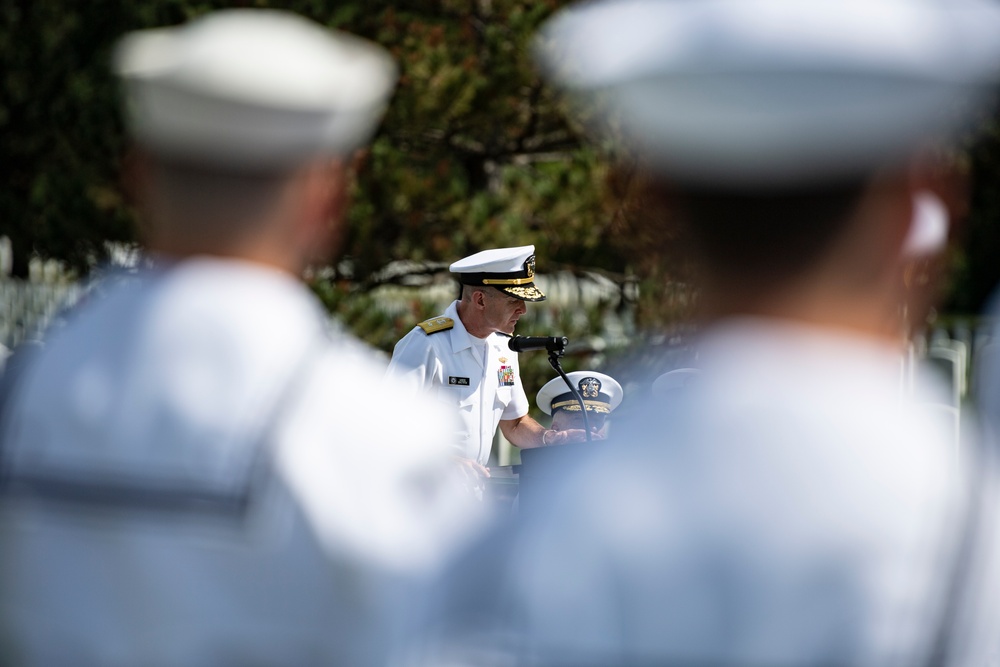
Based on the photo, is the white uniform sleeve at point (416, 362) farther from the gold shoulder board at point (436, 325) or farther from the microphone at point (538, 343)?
the microphone at point (538, 343)

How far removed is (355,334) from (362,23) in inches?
92.7

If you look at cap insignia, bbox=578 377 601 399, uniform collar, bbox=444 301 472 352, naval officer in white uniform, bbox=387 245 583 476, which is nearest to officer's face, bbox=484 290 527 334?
naval officer in white uniform, bbox=387 245 583 476

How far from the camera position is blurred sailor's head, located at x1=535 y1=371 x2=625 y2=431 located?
488 cm

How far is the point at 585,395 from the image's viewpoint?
4.93 metres

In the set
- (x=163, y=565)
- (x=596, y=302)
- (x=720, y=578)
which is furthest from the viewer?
(x=596, y=302)

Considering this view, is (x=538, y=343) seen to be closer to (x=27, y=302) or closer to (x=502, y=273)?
(x=502, y=273)

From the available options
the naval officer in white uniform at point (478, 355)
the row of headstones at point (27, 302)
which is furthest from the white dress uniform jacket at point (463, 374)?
the row of headstones at point (27, 302)

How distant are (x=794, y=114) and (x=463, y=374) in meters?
3.59

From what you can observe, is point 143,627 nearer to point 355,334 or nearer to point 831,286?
point 831,286

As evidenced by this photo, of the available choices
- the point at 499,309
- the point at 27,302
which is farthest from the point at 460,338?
the point at 27,302

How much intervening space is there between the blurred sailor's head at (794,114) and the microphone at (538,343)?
129 inches

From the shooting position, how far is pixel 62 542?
146 cm

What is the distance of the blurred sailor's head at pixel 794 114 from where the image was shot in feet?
3.83

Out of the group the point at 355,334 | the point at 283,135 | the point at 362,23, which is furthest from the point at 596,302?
the point at 283,135
